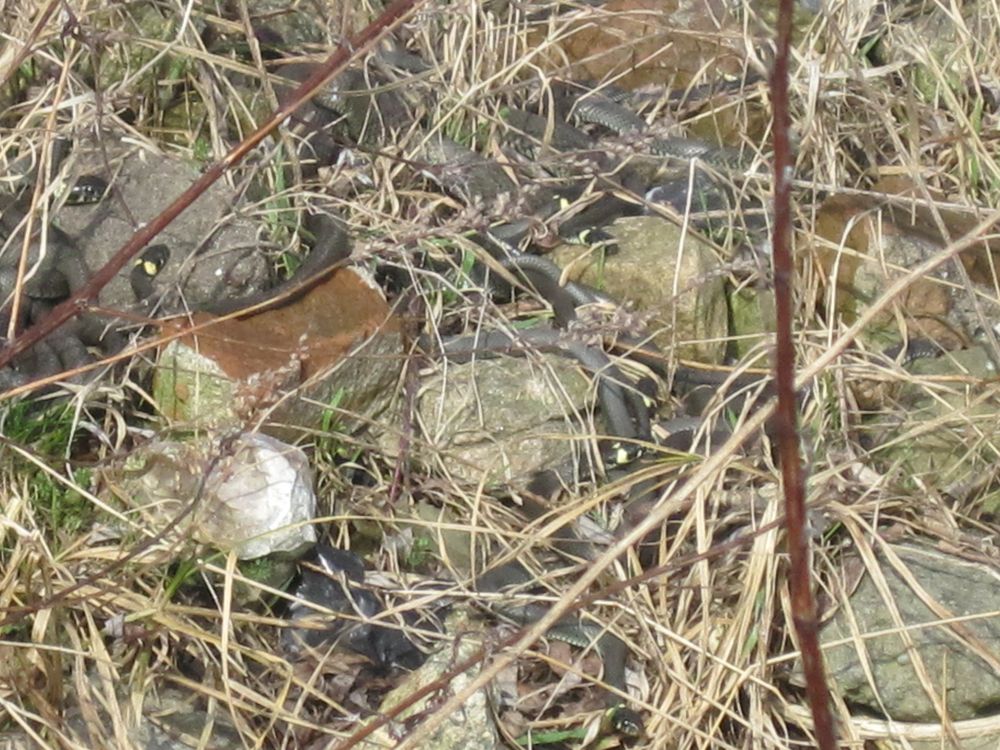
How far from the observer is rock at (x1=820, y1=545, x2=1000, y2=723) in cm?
292

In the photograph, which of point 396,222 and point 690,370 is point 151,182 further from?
point 690,370

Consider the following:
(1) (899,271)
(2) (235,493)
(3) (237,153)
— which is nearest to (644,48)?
(1) (899,271)

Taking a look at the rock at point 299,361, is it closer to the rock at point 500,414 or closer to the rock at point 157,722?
the rock at point 500,414

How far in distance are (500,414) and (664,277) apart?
27.0 inches

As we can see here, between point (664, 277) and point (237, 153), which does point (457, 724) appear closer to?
point (237, 153)

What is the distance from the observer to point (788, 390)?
1315mm

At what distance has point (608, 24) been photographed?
15.6 feet

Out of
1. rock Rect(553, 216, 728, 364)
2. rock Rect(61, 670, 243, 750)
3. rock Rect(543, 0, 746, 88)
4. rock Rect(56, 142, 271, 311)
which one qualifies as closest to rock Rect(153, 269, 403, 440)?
rock Rect(56, 142, 271, 311)

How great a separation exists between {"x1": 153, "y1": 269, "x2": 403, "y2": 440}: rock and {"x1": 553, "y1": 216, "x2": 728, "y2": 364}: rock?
2.35 ft

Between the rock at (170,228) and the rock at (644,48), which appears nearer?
the rock at (170,228)

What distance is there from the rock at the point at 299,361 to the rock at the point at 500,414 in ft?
0.51

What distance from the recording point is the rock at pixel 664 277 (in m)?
3.85

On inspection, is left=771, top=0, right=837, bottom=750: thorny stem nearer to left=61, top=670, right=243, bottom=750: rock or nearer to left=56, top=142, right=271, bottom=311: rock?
left=61, top=670, right=243, bottom=750: rock

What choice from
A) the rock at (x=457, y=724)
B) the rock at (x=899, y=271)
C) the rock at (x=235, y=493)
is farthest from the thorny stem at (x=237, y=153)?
the rock at (x=899, y=271)
